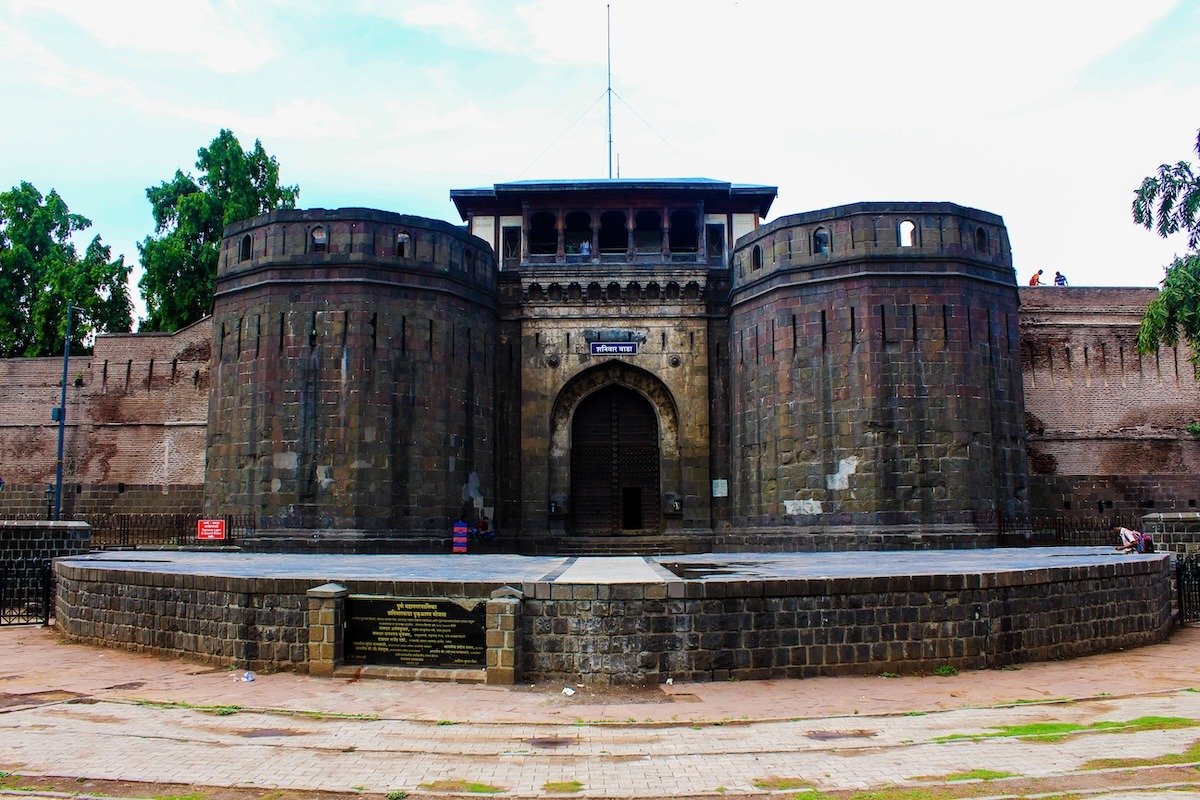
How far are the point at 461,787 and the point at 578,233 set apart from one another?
977 inches

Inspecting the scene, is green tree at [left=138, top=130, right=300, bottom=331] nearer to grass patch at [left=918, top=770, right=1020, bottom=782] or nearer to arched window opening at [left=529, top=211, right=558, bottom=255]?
arched window opening at [left=529, top=211, right=558, bottom=255]

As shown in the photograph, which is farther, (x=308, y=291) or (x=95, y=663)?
(x=308, y=291)

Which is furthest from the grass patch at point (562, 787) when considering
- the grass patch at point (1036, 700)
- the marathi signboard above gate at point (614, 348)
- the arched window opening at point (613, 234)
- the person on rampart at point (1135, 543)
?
the arched window opening at point (613, 234)

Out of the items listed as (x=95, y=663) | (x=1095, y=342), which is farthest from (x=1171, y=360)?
(x=95, y=663)

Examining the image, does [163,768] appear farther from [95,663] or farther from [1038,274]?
[1038,274]

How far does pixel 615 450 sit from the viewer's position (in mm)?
28328

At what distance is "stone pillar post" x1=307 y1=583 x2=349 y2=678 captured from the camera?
11109mm

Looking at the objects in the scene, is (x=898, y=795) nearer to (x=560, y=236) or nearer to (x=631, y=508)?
(x=631, y=508)

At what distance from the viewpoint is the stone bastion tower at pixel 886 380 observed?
22.4 metres

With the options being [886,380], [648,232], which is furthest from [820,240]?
[648,232]

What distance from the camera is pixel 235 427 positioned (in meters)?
24.0

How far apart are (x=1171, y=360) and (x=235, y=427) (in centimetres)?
2827

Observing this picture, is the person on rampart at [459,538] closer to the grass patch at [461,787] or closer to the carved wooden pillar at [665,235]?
the carved wooden pillar at [665,235]

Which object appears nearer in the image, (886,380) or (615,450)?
(886,380)
